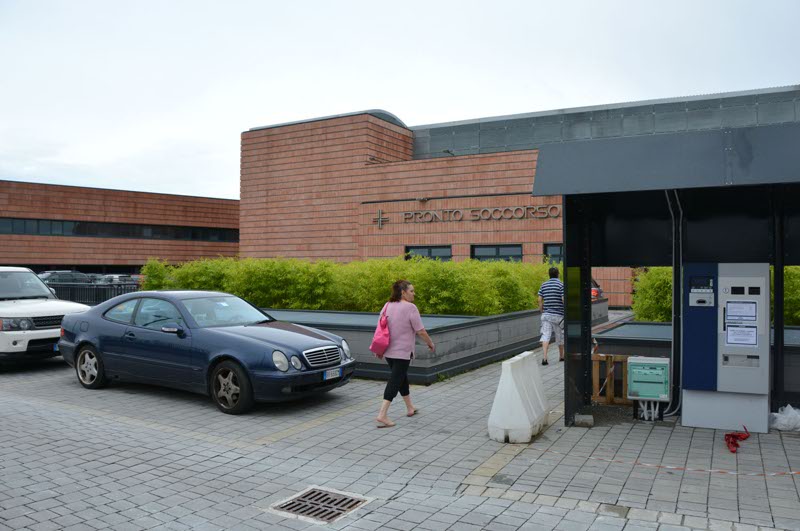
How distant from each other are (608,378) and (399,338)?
3.01 meters

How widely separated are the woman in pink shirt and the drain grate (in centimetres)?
222

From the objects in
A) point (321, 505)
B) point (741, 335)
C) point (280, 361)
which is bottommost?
point (321, 505)

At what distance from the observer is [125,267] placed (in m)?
59.8

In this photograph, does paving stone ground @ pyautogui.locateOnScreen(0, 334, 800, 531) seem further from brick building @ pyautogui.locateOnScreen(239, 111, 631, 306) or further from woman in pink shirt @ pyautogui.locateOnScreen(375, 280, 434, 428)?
brick building @ pyautogui.locateOnScreen(239, 111, 631, 306)

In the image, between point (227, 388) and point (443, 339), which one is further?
point (443, 339)

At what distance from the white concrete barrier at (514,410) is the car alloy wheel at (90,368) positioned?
244 inches

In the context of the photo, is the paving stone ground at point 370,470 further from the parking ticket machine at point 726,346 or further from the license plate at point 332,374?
the license plate at point 332,374

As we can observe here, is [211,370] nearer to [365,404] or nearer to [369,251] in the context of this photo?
[365,404]

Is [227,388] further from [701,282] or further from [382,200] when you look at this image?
[382,200]

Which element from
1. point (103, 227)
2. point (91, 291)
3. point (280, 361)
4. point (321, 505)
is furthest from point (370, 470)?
point (103, 227)

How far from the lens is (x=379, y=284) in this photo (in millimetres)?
15445

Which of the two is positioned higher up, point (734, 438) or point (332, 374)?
point (332, 374)

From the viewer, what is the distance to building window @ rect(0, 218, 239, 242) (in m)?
54.1

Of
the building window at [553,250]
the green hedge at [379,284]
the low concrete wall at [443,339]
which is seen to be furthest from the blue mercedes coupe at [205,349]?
the building window at [553,250]
